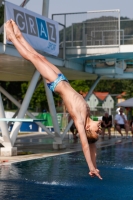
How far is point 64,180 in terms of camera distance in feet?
39.5

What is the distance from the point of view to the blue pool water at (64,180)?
398 inches

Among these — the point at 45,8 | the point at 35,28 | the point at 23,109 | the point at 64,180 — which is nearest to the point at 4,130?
the point at 23,109

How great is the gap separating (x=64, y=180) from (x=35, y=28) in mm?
7180

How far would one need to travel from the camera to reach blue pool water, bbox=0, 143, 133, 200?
398 inches

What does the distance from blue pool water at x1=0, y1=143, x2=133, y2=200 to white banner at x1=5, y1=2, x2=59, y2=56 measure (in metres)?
3.98

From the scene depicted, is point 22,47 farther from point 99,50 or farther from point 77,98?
point 99,50

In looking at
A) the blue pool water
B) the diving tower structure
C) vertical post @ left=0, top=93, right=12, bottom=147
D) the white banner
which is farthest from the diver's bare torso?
the diving tower structure

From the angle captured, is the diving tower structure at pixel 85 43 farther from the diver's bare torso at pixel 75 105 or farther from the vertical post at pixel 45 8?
the diver's bare torso at pixel 75 105

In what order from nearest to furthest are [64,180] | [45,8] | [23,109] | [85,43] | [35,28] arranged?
1. [64,180]
2. [35,28]
3. [23,109]
4. [45,8]
5. [85,43]

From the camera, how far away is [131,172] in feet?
45.5

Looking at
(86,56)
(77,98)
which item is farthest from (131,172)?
(86,56)

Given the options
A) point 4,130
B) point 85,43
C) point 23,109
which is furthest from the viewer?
point 85,43

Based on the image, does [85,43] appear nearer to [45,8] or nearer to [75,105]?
[45,8]

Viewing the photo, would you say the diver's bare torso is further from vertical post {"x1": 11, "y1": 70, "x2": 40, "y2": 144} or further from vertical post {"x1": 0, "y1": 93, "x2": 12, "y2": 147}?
vertical post {"x1": 11, "y1": 70, "x2": 40, "y2": 144}
